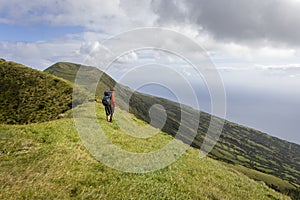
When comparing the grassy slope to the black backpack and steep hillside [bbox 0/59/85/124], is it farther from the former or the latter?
steep hillside [bbox 0/59/85/124]

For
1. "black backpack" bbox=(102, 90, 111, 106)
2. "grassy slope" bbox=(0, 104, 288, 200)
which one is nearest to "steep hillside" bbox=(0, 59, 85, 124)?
"black backpack" bbox=(102, 90, 111, 106)

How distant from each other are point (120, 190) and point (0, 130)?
11943 mm

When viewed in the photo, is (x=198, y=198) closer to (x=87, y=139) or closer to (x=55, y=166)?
(x=55, y=166)

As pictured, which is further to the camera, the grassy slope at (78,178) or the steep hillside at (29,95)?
the steep hillside at (29,95)

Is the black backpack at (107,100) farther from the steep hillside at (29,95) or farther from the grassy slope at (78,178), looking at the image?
the steep hillside at (29,95)

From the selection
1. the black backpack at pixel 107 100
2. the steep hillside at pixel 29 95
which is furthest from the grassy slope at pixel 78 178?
the steep hillside at pixel 29 95

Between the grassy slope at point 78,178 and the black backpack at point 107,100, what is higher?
the black backpack at point 107,100

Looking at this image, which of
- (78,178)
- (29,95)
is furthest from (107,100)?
(29,95)

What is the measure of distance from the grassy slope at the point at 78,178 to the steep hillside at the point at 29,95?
131 ft

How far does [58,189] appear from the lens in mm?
9492

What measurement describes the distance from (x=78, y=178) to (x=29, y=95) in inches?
2814

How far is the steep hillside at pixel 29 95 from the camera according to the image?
61.7 metres

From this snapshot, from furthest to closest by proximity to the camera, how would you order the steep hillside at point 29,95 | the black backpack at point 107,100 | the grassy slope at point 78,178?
the steep hillside at point 29,95 → the black backpack at point 107,100 → the grassy slope at point 78,178

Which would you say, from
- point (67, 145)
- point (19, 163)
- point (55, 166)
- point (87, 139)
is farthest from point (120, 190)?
point (87, 139)
